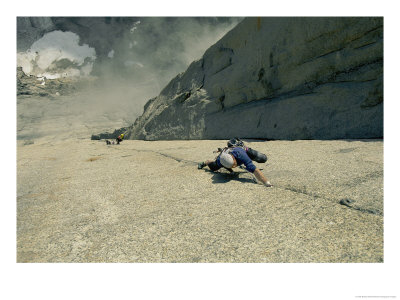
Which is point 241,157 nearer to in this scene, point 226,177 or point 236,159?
point 236,159

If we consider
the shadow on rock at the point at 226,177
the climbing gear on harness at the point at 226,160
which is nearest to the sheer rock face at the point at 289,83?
the shadow on rock at the point at 226,177

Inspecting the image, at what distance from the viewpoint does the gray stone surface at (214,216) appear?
1.71m

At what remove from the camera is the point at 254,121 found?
7961mm

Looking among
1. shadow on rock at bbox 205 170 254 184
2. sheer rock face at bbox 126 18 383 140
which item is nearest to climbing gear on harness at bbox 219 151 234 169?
shadow on rock at bbox 205 170 254 184

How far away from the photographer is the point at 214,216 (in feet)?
7.43

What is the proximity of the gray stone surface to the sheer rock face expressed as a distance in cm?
229

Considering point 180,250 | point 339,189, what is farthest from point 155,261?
point 339,189

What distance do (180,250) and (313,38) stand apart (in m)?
6.86

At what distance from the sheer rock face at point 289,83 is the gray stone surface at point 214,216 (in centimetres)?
229

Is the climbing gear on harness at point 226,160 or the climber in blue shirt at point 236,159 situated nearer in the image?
the climber in blue shirt at point 236,159

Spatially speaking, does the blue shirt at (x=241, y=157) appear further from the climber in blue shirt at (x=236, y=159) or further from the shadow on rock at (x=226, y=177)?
the shadow on rock at (x=226, y=177)

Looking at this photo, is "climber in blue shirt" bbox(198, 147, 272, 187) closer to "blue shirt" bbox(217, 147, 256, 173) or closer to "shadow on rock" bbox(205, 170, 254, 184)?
"blue shirt" bbox(217, 147, 256, 173)

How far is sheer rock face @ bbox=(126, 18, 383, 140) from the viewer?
18.6ft

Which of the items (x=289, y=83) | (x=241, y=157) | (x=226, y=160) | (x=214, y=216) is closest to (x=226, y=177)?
(x=226, y=160)
